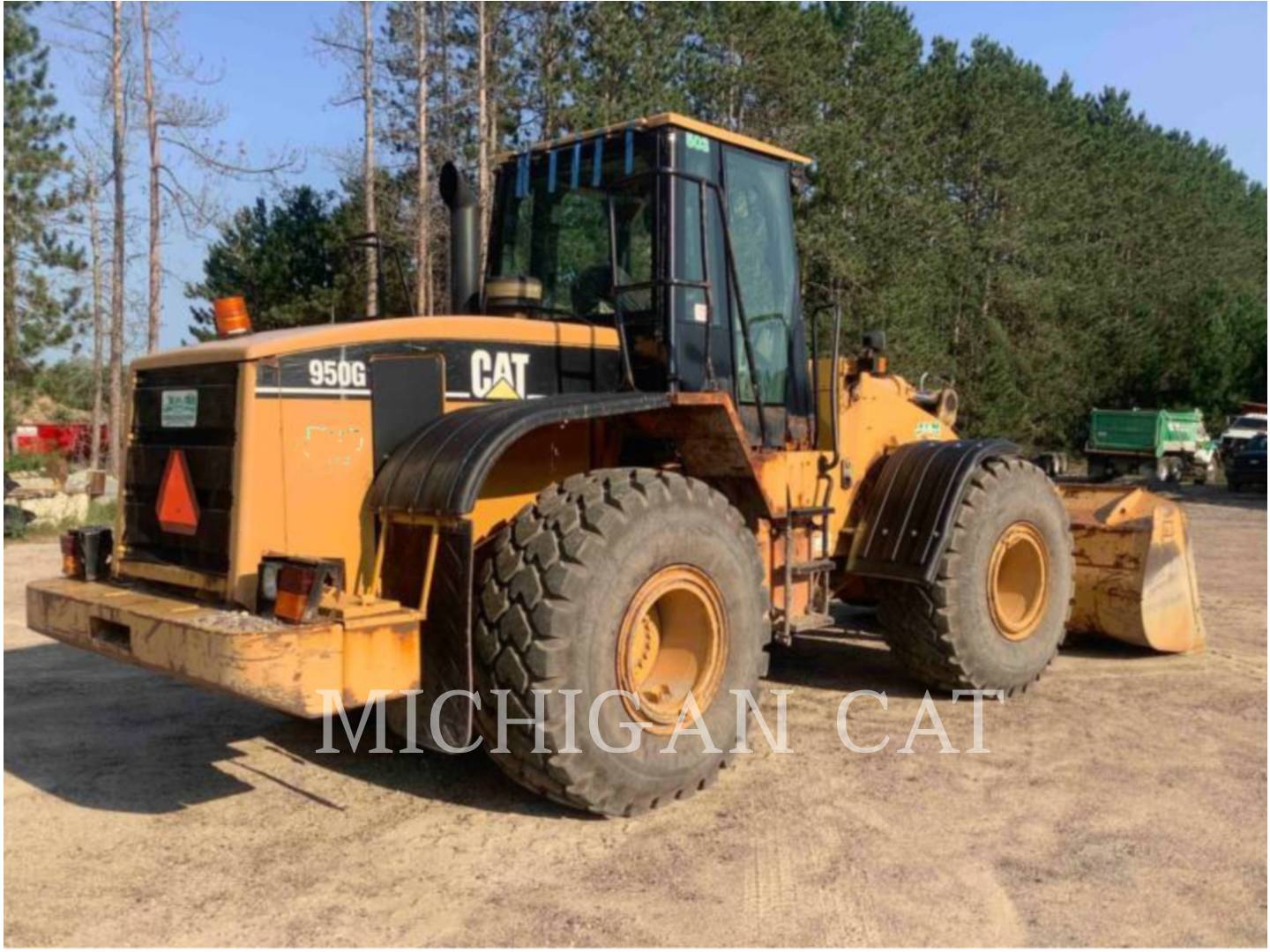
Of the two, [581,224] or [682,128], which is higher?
[682,128]

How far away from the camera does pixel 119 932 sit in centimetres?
351

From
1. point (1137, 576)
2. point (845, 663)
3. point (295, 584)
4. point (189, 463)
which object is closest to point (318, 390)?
point (189, 463)

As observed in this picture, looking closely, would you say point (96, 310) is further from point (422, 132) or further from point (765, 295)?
point (765, 295)

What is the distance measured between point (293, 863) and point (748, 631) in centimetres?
204

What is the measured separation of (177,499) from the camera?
4.42 meters

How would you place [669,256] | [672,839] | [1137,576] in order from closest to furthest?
[672,839], [669,256], [1137,576]

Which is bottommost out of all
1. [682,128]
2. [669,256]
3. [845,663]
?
[845,663]

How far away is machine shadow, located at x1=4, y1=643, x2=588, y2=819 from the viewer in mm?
4758

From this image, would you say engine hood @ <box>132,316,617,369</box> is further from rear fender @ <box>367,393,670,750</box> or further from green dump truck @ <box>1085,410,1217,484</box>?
green dump truck @ <box>1085,410,1217,484</box>

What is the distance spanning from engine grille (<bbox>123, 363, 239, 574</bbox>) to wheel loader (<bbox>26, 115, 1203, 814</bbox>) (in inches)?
0.6

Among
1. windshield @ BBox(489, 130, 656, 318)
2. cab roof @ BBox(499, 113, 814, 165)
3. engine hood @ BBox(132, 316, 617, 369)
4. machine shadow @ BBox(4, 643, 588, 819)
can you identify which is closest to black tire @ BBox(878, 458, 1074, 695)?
Answer: cab roof @ BBox(499, 113, 814, 165)

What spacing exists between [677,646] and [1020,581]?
280 centimetres

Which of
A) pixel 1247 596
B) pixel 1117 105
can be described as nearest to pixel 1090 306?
pixel 1117 105

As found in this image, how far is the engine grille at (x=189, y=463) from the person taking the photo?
4.17m
